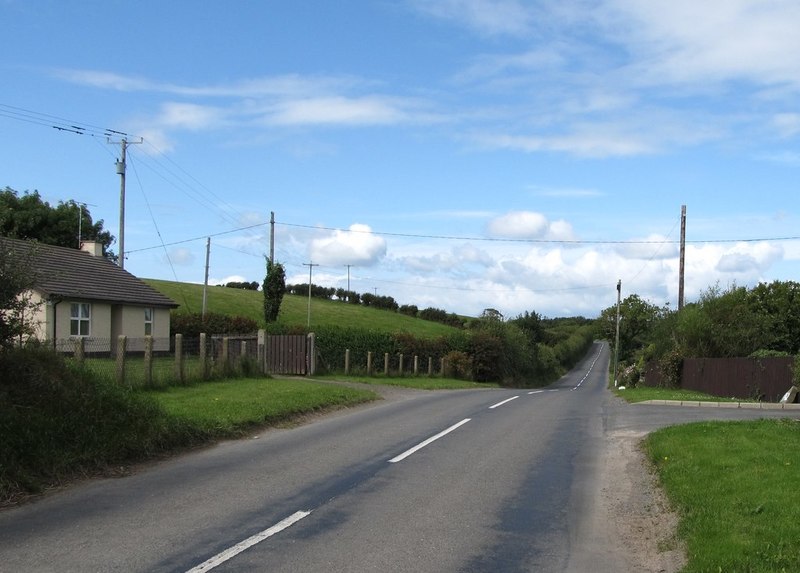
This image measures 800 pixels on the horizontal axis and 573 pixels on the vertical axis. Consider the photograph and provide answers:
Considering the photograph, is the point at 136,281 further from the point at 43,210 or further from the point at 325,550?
the point at 325,550

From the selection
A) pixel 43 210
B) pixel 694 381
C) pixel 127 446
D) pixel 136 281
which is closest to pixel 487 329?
pixel 694 381

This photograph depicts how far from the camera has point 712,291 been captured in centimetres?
4109

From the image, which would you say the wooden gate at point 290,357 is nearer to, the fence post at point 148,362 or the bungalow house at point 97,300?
the bungalow house at point 97,300

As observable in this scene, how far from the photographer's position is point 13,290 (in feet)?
36.7

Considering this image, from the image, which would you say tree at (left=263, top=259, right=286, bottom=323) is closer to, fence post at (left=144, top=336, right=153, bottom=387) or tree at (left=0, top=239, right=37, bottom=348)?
fence post at (left=144, top=336, right=153, bottom=387)

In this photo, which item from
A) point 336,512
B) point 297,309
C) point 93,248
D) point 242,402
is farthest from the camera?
point 297,309

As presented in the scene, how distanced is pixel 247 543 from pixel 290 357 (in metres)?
29.1

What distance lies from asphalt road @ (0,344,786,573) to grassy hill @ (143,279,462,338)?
54.3 meters

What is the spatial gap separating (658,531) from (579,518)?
0.87 meters

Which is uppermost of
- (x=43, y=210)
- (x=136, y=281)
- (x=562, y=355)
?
(x=43, y=210)

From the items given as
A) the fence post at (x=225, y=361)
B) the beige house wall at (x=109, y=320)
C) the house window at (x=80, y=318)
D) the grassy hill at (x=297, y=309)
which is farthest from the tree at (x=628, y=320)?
the fence post at (x=225, y=361)

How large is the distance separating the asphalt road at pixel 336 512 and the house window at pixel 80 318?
2423 cm

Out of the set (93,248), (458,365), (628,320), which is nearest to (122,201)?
(93,248)

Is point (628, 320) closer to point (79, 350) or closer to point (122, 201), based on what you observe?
point (122, 201)
